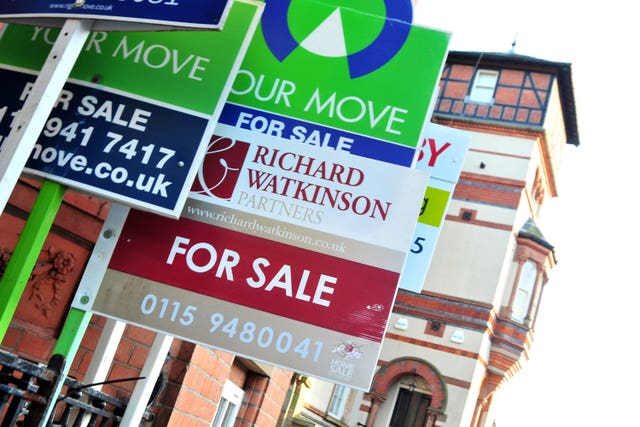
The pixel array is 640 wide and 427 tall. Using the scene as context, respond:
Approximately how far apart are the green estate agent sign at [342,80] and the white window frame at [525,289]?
2245cm

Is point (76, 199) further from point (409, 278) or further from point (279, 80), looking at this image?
point (409, 278)

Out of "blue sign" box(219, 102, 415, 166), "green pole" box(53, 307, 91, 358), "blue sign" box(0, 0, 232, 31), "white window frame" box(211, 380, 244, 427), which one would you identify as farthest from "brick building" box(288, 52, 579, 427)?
"blue sign" box(0, 0, 232, 31)

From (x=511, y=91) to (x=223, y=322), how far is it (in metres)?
24.8

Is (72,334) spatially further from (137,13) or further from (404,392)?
(404,392)

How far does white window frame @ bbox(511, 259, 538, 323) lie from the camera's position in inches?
1000

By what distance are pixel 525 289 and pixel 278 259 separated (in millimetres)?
23299

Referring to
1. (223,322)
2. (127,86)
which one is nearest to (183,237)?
→ (223,322)

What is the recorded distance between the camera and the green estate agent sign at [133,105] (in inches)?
131

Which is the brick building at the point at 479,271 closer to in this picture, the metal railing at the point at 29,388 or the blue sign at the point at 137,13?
the metal railing at the point at 29,388

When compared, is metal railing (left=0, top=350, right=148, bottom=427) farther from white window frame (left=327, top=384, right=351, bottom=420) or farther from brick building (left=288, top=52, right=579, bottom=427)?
white window frame (left=327, top=384, right=351, bottom=420)

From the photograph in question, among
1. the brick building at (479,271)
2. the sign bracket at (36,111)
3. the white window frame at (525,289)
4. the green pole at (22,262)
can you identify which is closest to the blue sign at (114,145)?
the green pole at (22,262)

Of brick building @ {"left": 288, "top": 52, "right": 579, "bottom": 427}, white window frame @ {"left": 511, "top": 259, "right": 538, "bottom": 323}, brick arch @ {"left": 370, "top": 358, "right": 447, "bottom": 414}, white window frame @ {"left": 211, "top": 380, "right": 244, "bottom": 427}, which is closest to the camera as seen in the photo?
white window frame @ {"left": 211, "top": 380, "right": 244, "bottom": 427}

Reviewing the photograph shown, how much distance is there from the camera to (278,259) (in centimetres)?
349

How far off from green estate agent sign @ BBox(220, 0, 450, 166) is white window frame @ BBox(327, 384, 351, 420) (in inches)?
779
